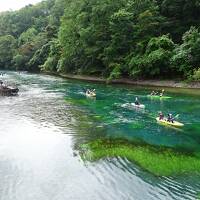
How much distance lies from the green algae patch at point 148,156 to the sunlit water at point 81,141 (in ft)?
2.85

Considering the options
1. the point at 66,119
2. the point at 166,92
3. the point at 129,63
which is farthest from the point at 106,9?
the point at 66,119

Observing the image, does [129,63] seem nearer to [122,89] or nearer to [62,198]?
[122,89]

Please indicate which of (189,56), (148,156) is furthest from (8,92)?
(148,156)

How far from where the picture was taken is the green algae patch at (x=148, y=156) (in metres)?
28.0

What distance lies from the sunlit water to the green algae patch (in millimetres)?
868

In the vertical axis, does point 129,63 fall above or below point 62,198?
above

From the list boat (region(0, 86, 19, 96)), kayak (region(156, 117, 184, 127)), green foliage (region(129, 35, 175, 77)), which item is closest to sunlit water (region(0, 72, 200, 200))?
kayak (region(156, 117, 184, 127))

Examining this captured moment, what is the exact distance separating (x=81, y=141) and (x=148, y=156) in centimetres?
753

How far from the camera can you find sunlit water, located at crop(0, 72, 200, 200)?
2444 centimetres

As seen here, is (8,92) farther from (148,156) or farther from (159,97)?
(148,156)

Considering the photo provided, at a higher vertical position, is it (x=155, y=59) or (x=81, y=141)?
(x=155, y=59)

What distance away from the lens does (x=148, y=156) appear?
31.2 metres

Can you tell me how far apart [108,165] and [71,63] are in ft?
250

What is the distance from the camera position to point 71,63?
103 m
